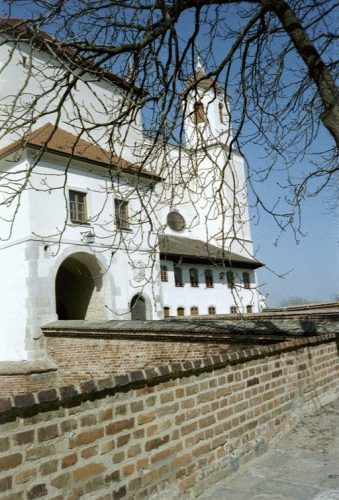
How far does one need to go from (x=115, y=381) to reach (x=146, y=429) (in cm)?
52

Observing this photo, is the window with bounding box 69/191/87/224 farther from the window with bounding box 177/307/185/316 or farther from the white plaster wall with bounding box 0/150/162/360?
the window with bounding box 177/307/185/316

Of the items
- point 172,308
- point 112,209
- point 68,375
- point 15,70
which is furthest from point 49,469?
point 172,308

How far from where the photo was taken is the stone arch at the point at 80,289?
18.1 metres

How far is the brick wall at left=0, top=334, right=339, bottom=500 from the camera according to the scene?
2.69 m

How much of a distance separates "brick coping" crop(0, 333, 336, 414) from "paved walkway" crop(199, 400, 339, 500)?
37.1 inches

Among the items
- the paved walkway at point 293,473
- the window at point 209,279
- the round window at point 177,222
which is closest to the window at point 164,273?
the window at point 209,279

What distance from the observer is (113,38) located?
19.4ft

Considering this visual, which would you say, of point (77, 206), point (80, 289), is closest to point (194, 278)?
point (80, 289)

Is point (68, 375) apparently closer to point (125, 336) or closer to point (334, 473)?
point (125, 336)

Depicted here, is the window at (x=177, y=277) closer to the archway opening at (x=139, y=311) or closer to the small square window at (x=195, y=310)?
the small square window at (x=195, y=310)

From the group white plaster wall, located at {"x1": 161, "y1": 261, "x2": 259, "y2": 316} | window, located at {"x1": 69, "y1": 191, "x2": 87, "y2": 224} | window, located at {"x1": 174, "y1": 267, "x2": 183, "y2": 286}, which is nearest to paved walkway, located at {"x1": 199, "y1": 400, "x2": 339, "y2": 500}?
window, located at {"x1": 69, "y1": 191, "x2": 87, "y2": 224}

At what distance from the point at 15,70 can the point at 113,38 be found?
→ 1568 centimetres

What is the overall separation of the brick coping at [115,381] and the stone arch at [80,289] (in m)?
13.0

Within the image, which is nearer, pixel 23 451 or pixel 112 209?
pixel 23 451
